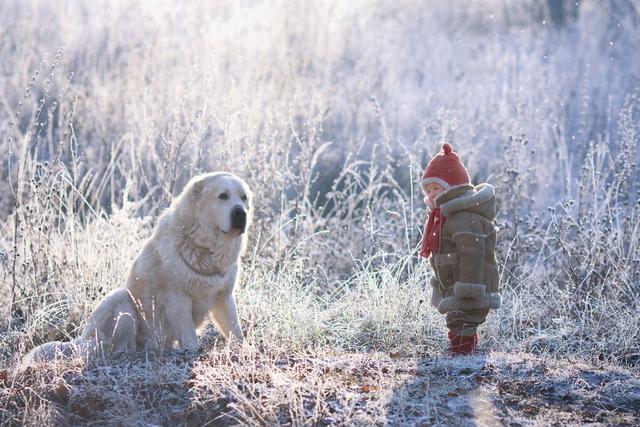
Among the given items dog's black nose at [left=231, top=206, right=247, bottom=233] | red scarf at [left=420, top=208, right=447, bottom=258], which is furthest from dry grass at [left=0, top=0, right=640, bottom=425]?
dog's black nose at [left=231, top=206, right=247, bottom=233]

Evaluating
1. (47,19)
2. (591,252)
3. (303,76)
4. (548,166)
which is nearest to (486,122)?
(548,166)

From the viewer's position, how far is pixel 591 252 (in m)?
5.47

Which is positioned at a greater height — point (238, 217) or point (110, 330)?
point (238, 217)

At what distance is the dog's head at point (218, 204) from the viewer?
4.42 metres

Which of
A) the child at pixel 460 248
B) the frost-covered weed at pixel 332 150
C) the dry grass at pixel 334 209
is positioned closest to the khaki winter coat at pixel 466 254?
the child at pixel 460 248

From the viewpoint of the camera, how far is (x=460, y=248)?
4.04m

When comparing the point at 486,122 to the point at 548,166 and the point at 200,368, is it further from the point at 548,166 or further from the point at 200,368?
the point at 200,368

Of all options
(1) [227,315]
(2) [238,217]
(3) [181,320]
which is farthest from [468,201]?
(3) [181,320]

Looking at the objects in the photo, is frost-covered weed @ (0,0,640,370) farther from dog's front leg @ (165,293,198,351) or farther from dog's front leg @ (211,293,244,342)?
dog's front leg @ (165,293,198,351)

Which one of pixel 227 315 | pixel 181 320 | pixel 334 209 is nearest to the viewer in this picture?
pixel 181 320

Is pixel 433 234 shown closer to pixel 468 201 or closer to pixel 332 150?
pixel 468 201

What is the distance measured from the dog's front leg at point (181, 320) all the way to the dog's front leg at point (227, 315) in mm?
262

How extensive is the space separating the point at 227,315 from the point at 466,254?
1.53m

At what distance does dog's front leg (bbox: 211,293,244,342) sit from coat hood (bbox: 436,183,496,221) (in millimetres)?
1414
